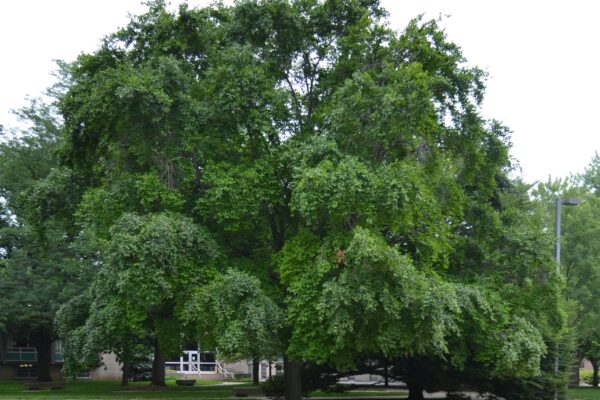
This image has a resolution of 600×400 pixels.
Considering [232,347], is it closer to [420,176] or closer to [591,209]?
[420,176]

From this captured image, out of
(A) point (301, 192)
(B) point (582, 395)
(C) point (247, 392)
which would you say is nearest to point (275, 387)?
(C) point (247, 392)

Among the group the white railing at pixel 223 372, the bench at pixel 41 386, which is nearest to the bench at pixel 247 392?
the bench at pixel 41 386

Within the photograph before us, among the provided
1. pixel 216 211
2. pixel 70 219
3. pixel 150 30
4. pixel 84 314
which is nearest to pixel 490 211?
pixel 216 211

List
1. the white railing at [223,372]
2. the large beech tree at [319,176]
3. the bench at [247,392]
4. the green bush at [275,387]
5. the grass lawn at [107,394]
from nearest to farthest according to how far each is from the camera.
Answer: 1. the large beech tree at [319,176]
2. the green bush at [275,387]
3. the grass lawn at [107,394]
4. the bench at [247,392]
5. the white railing at [223,372]

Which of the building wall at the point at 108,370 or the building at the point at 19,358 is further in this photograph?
the building wall at the point at 108,370

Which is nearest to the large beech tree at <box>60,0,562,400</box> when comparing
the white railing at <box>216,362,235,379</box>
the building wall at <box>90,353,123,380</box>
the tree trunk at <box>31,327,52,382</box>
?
the tree trunk at <box>31,327,52,382</box>

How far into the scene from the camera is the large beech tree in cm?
1898

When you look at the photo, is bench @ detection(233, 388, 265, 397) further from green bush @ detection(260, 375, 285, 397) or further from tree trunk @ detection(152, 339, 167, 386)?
tree trunk @ detection(152, 339, 167, 386)

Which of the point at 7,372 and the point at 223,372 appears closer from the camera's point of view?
the point at 7,372

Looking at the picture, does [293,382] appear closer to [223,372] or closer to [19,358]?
[19,358]

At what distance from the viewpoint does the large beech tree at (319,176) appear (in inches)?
747

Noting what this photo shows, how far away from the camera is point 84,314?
3275 centimetres

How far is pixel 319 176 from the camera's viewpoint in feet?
60.6

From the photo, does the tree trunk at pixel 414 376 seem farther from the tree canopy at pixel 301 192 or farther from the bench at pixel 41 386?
the bench at pixel 41 386
